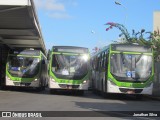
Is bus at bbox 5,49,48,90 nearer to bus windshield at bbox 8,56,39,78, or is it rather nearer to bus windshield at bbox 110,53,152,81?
bus windshield at bbox 8,56,39,78

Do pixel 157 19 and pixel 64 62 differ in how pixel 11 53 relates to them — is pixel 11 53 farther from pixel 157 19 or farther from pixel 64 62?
pixel 157 19

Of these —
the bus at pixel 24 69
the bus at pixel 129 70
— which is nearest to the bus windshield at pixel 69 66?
the bus at pixel 129 70

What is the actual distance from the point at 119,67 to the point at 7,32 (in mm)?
14962

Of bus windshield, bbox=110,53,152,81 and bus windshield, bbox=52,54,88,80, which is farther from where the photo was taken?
bus windshield, bbox=52,54,88,80

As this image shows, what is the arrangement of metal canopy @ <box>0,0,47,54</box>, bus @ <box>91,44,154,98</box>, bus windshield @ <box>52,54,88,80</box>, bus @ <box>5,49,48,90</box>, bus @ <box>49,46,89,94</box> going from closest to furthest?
metal canopy @ <box>0,0,47,54</box> → bus @ <box>91,44,154,98</box> → bus @ <box>49,46,89,94</box> → bus windshield @ <box>52,54,88,80</box> → bus @ <box>5,49,48,90</box>

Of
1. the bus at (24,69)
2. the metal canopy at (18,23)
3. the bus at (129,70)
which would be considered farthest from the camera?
the bus at (24,69)

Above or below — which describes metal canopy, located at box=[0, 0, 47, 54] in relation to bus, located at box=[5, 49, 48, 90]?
above

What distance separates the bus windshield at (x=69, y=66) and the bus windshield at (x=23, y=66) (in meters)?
4.64

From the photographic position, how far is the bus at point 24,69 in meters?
32.3

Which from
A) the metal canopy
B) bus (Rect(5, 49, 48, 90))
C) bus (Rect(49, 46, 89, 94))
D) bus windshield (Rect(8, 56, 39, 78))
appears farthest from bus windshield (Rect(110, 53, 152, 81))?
bus windshield (Rect(8, 56, 39, 78))

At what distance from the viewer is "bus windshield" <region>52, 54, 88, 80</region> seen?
28.5 metres

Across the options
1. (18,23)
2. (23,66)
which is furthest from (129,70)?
(18,23)

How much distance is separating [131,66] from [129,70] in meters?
0.25

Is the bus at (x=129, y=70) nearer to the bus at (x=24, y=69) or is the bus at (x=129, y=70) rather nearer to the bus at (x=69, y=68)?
the bus at (x=69, y=68)
